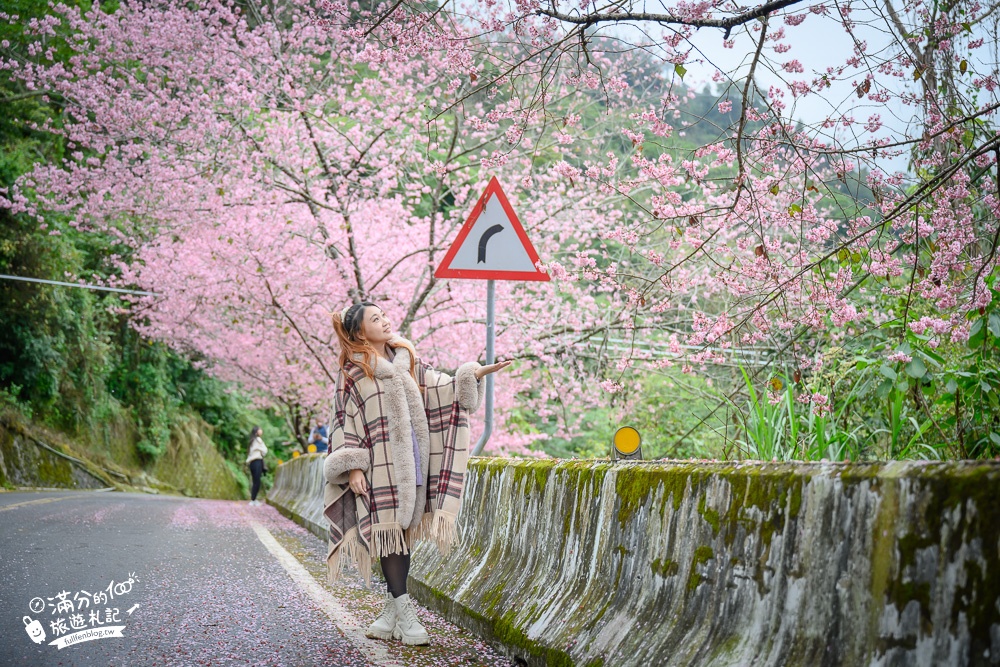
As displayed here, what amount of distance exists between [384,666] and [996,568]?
2.99 meters

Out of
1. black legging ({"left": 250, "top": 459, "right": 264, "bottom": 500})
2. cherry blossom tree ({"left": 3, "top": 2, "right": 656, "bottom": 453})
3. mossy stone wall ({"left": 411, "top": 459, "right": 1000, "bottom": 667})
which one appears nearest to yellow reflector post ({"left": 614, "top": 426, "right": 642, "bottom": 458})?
mossy stone wall ({"left": 411, "top": 459, "right": 1000, "bottom": 667})

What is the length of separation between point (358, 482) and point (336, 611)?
1.22m

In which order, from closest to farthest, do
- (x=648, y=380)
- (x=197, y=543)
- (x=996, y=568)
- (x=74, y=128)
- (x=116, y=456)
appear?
(x=996, y=568), (x=197, y=543), (x=74, y=128), (x=648, y=380), (x=116, y=456)

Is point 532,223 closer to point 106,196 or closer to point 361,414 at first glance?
point 106,196

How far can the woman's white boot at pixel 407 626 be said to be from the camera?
5043mm

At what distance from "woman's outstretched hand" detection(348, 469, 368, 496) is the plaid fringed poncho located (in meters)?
0.04

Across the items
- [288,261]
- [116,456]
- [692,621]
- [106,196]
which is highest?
[106,196]

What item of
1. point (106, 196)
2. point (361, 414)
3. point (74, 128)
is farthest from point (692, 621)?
point (106, 196)

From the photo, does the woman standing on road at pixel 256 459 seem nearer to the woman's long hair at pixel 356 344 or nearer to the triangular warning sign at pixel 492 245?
the triangular warning sign at pixel 492 245

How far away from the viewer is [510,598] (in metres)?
5.12

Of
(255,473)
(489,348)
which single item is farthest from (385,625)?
(255,473)

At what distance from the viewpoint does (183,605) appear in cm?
588

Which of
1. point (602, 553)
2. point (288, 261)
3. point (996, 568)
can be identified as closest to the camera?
point (996, 568)

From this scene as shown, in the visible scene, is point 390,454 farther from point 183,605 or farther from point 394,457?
point 183,605
